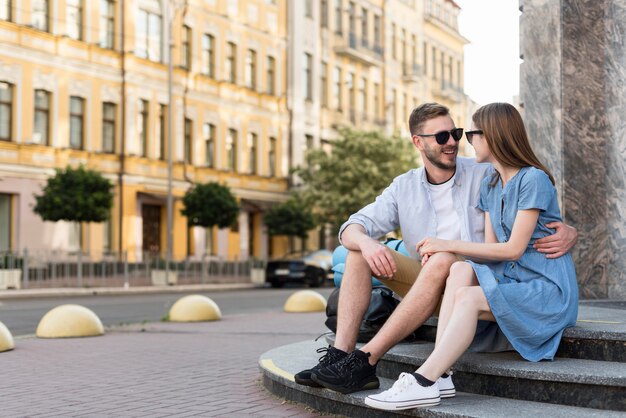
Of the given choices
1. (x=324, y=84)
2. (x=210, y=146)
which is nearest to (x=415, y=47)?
(x=324, y=84)

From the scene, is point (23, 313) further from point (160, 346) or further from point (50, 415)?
point (50, 415)

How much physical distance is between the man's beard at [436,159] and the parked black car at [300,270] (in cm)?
2822

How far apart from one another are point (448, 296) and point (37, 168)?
2839 centimetres

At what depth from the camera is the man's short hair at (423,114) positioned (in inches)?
245

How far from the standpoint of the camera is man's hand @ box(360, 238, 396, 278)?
588 centimetres

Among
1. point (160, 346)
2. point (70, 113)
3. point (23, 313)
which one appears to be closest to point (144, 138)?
point (70, 113)

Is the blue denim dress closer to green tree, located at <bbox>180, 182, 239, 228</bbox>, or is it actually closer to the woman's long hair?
the woman's long hair

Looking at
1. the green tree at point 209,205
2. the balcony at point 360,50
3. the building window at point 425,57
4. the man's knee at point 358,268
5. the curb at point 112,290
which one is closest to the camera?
the man's knee at point 358,268

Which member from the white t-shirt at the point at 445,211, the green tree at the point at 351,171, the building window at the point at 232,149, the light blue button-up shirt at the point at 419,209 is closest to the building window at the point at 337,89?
the green tree at the point at 351,171

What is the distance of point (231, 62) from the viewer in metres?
43.2

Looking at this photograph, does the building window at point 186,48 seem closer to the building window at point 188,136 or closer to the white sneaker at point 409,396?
the building window at point 188,136

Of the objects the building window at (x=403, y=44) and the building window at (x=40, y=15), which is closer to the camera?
the building window at (x=40, y=15)

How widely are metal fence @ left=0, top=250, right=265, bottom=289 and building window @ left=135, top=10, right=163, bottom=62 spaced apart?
26.7 ft

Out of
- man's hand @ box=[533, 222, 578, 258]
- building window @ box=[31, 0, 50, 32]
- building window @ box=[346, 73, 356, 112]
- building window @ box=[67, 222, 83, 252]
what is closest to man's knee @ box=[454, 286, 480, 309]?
man's hand @ box=[533, 222, 578, 258]
